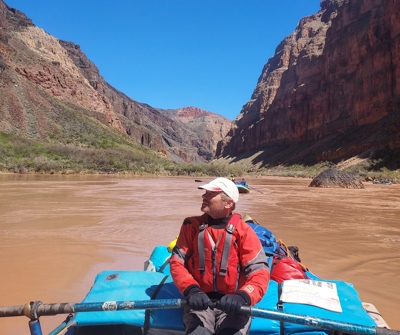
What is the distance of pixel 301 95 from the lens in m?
86.1

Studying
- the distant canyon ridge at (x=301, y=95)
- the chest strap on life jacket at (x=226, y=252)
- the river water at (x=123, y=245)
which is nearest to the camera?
the chest strap on life jacket at (x=226, y=252)

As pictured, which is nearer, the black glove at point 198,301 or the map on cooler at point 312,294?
the black glove at point 198,301

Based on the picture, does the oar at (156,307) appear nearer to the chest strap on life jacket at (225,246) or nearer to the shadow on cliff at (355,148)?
the chest strap on life jacket at (225,246)

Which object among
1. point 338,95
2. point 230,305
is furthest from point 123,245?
point 338,95

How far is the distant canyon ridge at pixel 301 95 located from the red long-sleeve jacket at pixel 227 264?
45.9 m

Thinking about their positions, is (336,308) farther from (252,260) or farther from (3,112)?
(3,112)

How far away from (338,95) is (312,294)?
2967 inches

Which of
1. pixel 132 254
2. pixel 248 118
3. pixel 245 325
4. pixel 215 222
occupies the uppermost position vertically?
pixel 248 118

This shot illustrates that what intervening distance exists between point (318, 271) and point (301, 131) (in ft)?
269

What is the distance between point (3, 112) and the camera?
162 ft

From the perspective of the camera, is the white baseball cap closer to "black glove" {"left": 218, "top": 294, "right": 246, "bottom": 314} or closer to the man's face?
the man's face

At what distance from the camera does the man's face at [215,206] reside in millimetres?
2764

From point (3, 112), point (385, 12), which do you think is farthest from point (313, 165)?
point (3, 112)

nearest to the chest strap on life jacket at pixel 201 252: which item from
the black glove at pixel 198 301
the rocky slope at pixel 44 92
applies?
the black glove at pixel 198 301
